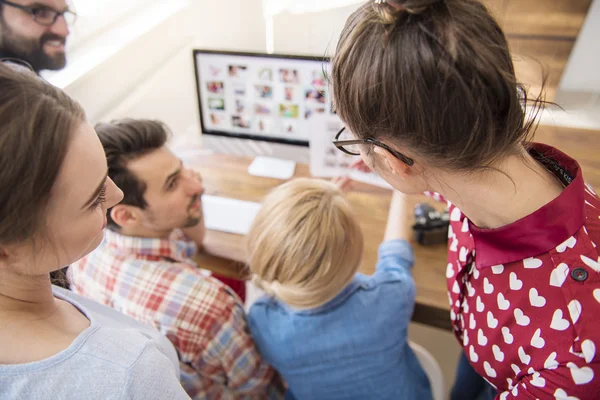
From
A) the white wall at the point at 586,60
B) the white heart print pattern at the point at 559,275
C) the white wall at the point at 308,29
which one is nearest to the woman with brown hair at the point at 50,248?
the white heart print pattern at the point at 559,275

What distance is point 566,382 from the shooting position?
586 mm

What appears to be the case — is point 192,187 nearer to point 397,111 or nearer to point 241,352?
point 241,352

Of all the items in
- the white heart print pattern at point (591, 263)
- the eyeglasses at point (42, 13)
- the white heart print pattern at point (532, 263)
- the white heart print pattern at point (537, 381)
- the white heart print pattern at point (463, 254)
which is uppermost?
the eyeglasses at point (42, 13)

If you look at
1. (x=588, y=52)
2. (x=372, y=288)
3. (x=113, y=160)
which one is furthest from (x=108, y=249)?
(x=588, y=52)

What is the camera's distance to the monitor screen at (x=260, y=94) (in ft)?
4.39

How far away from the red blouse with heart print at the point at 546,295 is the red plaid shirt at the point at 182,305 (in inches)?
21.1

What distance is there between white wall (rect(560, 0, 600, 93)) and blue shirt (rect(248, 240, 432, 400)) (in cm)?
215

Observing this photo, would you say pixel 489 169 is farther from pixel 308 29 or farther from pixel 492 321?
Answer: pixel 308 29

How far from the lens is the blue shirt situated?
2.98ft

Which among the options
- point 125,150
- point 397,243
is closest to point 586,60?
point 397,243

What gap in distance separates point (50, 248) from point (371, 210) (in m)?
0.98

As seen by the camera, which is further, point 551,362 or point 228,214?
point 228,214

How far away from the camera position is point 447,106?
51 cm

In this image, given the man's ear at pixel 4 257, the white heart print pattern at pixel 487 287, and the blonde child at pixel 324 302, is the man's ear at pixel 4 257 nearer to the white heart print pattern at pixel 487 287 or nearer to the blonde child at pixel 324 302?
the blonde child at pixel 324 302
